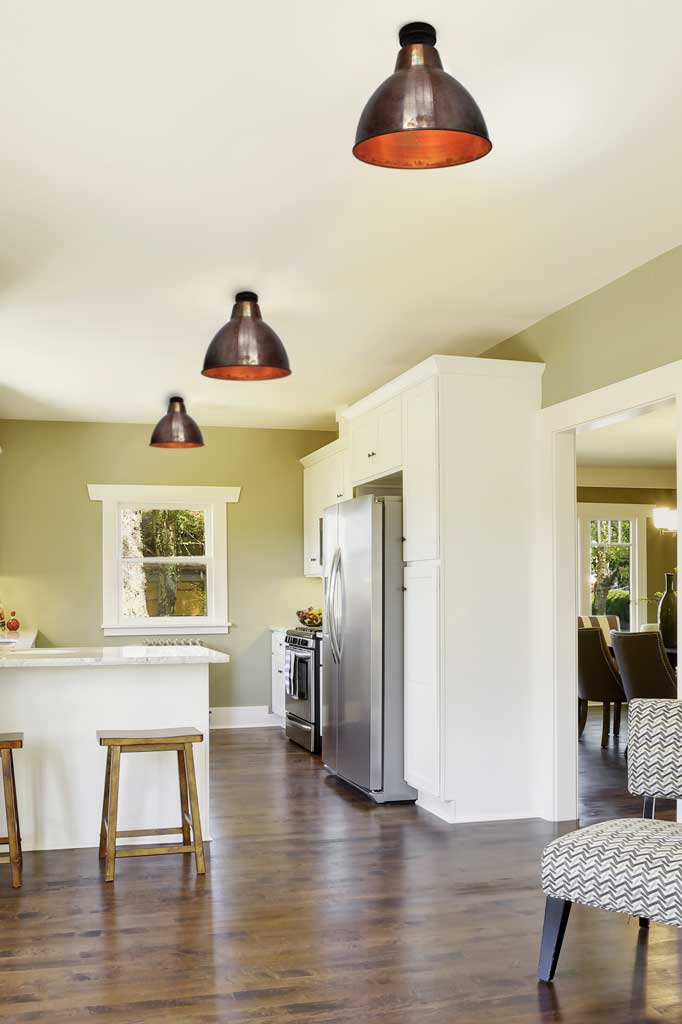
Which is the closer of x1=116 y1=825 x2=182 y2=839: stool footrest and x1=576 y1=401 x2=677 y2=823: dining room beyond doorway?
x1=116 y1=825 x2=182 y2=839: stool footrest

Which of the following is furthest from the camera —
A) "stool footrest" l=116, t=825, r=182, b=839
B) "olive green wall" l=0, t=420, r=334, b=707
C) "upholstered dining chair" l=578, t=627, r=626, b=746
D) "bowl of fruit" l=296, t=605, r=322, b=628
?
"olive green wall" l=0, t=420, r=334, b=707

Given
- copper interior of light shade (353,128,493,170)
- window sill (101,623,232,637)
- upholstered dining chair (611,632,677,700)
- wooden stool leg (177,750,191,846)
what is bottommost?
wooden stool leg (177,750,191,846)

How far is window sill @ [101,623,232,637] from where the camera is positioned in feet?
26.6

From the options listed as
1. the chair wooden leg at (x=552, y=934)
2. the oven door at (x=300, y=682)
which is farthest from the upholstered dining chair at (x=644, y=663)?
the chair wooden leg at (x=552, y=934)

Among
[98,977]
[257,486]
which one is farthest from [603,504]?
[98,977]

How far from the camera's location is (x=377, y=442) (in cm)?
595

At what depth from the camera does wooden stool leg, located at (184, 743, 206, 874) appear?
13.2ft

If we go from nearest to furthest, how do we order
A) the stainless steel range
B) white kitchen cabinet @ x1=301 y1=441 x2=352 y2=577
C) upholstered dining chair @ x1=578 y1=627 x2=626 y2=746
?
1. the stainless steel range
2. upholstered dining chair @ x1=578 y1=627 x2=626 y2=746
3. white kitchen cabinet @ x1=301 y1=441 x2=352 y2=577

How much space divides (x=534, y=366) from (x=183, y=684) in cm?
241

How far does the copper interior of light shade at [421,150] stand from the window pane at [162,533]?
252 inches

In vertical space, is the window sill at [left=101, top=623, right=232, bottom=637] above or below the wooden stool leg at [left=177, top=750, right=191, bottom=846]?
above

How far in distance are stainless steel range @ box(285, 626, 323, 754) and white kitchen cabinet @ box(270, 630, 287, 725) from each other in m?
0.51

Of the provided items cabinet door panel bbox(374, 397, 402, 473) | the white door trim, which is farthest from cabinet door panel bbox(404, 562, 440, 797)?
cabinet door panel bbox(374, 397, 402, 473)

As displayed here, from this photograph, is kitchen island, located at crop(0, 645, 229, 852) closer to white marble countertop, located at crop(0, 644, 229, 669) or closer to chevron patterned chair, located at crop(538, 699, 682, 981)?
white marble countertop, located at crop(0, 644, 229, 669)
